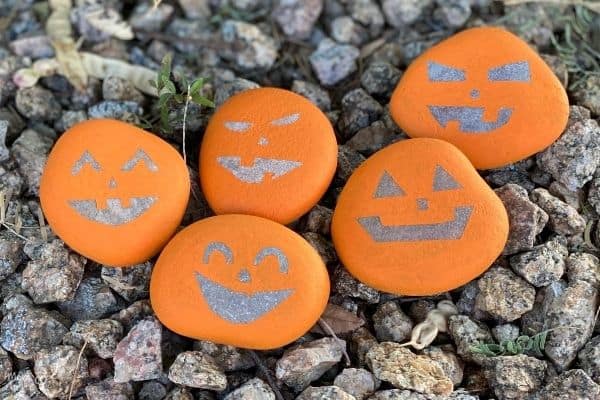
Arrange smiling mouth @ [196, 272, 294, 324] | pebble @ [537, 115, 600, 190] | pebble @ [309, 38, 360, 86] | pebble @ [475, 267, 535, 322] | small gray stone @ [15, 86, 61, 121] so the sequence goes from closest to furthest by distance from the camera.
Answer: smiling mouth @ [196, 272, 294, 324], pebble @ [475, 267, 535, 322], pebble @ [537, 115, 600, 190], small gray stone @ [15, 86, 61, 121], pebble @ [309, 38, 360, 86]

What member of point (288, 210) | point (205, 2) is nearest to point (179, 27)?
point (205, 2)

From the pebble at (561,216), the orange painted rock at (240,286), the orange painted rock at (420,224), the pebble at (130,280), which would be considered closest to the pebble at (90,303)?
the pebble at (130,280)

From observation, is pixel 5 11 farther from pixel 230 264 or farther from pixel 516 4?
pixel 516 4

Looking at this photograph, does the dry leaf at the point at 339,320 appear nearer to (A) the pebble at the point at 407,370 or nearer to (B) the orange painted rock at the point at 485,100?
(A) the pebble at the point at 407,370

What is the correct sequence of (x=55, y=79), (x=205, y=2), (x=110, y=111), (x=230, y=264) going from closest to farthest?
(x=230, y=264) < (x=110, y=111) < (x=55, y=79) < (x=205, y=2)

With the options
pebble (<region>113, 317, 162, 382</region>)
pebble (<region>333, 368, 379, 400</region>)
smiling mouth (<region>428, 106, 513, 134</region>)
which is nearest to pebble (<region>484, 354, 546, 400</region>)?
pebble (<region>333, 368, 379, 400</region>)

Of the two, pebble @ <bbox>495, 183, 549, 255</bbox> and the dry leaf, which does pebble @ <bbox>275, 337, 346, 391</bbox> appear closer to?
the dry leaf

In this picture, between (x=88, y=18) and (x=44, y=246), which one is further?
(x=88, y=18)
